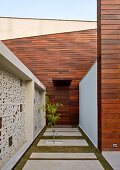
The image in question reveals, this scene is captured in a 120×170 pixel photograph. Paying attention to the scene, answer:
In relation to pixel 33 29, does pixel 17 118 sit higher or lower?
lower

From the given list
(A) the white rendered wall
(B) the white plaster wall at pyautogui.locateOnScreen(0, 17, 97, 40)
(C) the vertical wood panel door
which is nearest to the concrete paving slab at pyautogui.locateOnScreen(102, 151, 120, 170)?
(A) the white rendered wall

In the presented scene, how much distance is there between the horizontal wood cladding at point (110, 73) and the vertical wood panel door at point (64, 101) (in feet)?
27.9

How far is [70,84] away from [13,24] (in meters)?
5.15

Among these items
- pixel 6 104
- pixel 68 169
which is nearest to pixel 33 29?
pixel 6 104

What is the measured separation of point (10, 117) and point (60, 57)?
9607 millimetres

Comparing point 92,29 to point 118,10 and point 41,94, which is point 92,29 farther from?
point 118,10

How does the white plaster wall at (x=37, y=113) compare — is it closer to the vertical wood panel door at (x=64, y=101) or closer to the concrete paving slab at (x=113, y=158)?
the vertical wood panel door at (x=64, y=101)

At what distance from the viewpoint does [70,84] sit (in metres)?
15.6

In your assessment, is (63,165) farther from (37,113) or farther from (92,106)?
(37,113)

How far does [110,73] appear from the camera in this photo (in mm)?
7102

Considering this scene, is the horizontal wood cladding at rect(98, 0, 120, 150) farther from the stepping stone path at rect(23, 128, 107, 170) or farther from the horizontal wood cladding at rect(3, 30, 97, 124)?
the horizontal wood cladding at rect(3, 30, 97, 124)

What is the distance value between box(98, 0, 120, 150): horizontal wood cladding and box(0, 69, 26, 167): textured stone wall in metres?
2.34

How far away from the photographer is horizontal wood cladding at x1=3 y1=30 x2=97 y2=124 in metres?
15.6

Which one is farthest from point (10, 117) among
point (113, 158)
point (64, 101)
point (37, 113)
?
point (64, 101)
